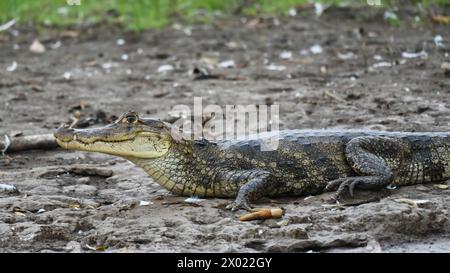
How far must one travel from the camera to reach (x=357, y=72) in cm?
958

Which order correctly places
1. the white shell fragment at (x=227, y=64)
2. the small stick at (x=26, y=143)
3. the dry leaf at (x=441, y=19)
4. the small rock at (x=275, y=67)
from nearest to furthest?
the small stick at (x=26, y=143), the small rock at (x=275, y=67), the white shell fragment at (x=227, y=64), the dry leaf at (x=441, y=19)

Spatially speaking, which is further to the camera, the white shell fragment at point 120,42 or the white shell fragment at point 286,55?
the white shell fragment at point 120,42

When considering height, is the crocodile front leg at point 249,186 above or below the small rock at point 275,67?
above

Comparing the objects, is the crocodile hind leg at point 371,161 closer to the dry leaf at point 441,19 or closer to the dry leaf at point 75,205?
the dry leaf at point 75,205

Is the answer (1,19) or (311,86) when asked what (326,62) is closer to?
(311,86)

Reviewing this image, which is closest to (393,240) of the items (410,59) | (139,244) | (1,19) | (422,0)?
(139,244)

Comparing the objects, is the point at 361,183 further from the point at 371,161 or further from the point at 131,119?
the point at 131,119

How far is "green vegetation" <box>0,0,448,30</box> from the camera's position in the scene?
532 inches

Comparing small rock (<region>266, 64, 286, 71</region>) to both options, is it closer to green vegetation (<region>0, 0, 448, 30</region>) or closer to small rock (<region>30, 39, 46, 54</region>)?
green vegetation (<region>0, 0, 448, 30</region>)

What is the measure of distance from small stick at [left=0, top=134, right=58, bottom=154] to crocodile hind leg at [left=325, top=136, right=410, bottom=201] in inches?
116

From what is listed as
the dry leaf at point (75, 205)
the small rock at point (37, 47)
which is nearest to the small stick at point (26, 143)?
the dry leaf at point (75, 205)

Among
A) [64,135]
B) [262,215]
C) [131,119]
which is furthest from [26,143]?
[262,215]

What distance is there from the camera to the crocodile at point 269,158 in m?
5.46
